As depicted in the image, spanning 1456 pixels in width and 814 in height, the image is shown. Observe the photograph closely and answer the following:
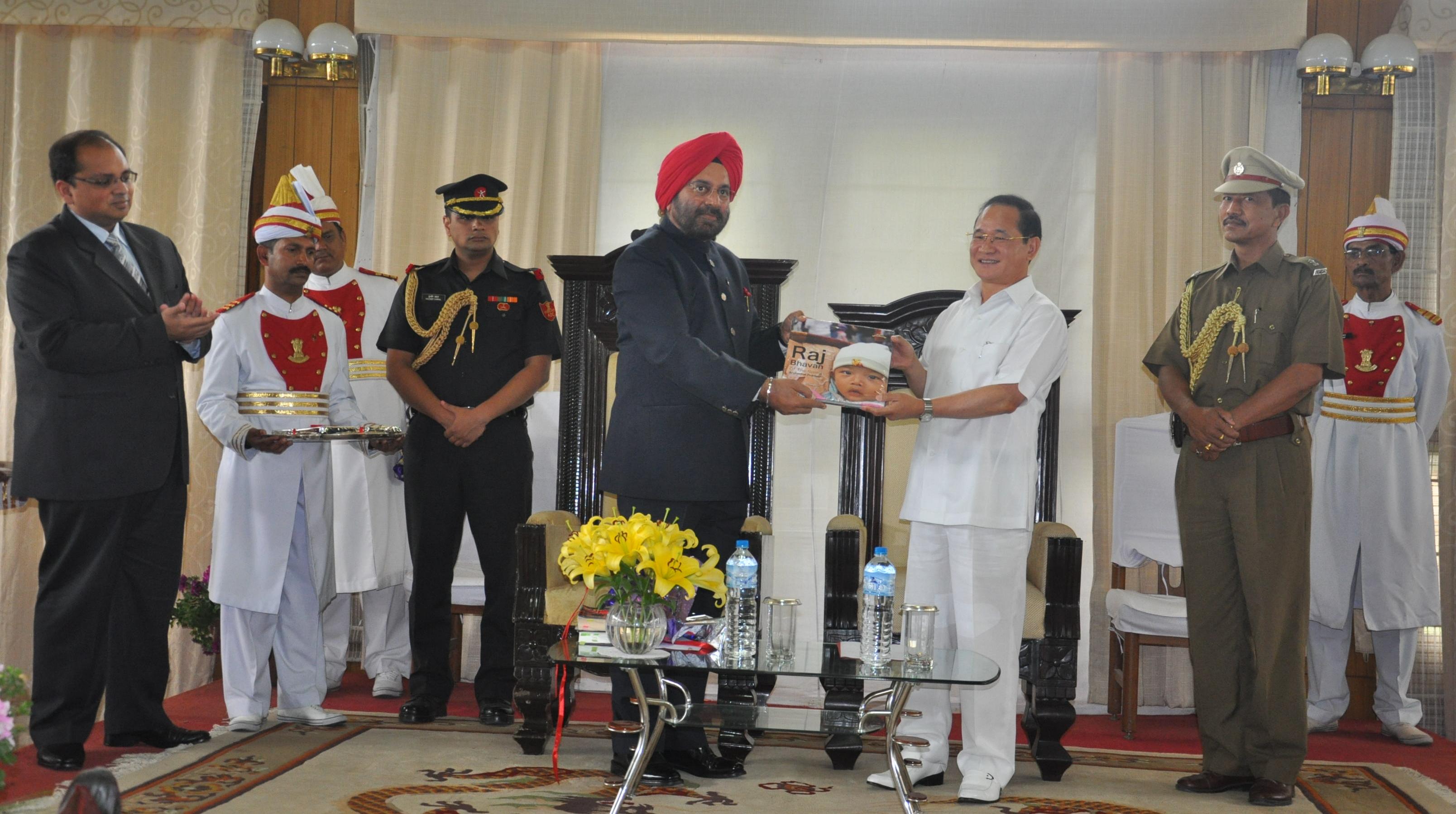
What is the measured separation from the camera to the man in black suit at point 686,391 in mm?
3275

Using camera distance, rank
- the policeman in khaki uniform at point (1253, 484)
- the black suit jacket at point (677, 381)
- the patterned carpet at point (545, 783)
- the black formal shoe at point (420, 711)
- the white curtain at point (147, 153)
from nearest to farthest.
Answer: the patterned carpet at point (545, 783), the black suit jacket at point (677, 381), the policeman in khaki uniform at point (1253, 484), the black formal shoe at point (420, 711), the white curtain at point (147, 153)

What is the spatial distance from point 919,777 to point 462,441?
184 cm

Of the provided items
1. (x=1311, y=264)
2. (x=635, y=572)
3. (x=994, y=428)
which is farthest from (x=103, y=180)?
(x=1311, y=264)

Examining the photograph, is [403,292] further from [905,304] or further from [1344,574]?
[1344,574]

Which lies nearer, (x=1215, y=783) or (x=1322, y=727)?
(x=1215, y=783)

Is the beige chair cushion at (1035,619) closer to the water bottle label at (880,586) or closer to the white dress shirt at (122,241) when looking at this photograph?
the water bottle label at (880,586)

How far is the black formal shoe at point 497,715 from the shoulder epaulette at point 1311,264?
9.51 feet

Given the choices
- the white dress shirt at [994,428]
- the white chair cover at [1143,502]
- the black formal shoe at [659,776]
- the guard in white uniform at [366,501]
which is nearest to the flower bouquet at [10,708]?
the black formal shoe at [659,776]

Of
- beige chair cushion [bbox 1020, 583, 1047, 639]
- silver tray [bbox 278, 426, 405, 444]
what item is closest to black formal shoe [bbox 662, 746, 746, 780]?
beige chair cushion [bbox 1020, 583, 1047, 639]

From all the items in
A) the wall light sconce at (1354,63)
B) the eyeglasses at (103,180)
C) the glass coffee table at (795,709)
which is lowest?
the glass coffee table at (795,709)

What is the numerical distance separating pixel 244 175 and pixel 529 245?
4.42ft

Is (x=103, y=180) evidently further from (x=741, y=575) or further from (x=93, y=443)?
(x=741, y=575)

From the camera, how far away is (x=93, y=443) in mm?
3471

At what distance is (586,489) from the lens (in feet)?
14.5
